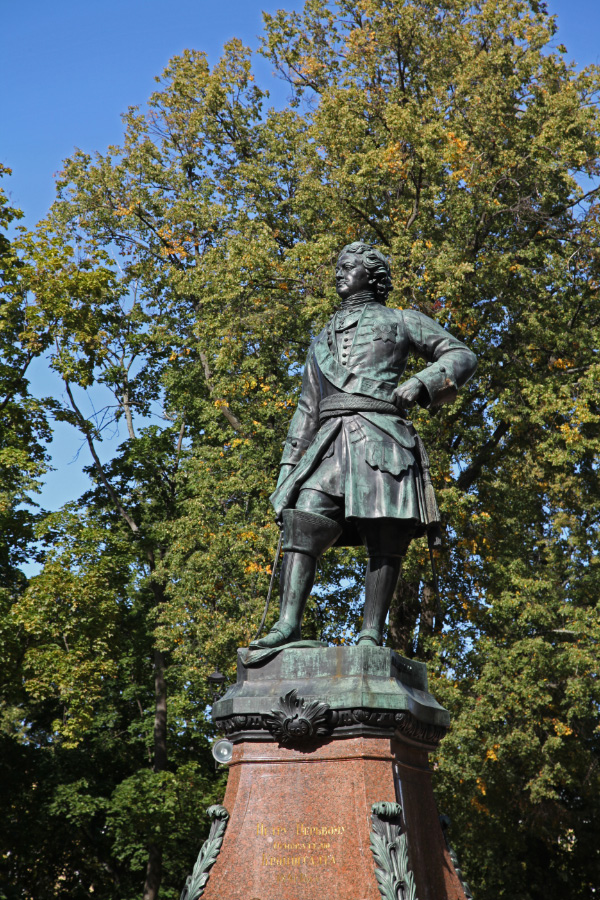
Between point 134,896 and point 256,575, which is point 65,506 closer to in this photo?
point 256,575

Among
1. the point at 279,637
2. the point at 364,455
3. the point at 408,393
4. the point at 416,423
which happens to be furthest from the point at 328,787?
the point at 416,423

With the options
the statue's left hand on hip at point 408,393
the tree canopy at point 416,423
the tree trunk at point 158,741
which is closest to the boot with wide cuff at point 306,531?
the statue's left hand on hip at point 408,393

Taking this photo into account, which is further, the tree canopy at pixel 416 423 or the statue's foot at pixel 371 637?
the tree canopy at pixel 416 423

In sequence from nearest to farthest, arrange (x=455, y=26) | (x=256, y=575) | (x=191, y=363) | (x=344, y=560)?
(x=344, y=560)
(x=256, y=575)
(x=455, y=26)
(x=191, y=363)

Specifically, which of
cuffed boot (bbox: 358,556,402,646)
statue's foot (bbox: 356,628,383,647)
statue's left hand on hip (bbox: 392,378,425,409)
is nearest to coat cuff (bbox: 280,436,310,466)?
statue's left hand on hip (bbox: 392,378,425,409)

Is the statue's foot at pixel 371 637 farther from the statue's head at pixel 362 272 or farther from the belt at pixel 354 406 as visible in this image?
the statue's head at pixel 362 272

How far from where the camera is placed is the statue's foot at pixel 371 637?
5.39 metres

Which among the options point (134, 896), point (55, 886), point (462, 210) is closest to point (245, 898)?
point (462, 210)

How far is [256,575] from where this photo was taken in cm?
1638

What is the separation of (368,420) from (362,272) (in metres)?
0.98

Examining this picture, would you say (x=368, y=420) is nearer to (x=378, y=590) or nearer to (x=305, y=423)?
(x=305, y=423)

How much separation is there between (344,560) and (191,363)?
27.8 ft

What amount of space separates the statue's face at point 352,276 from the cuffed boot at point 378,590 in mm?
1590

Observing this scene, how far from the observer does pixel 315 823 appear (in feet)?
15.5
